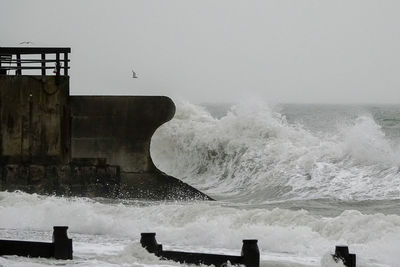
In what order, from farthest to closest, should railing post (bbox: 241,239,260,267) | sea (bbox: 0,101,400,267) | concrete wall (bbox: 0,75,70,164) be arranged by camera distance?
concrete wall (bbox: 0,75,70,164)
sea (bbox: 0,101,400,267)
railing post (bbox: 241,239,260,267)

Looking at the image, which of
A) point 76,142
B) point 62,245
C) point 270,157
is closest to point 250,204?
point 76,142

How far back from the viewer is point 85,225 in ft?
54.7

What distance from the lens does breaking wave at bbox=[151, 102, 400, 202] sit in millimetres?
22188

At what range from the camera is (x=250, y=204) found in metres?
20.9

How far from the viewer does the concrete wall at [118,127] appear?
797 inches

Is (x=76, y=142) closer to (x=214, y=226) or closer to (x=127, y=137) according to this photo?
(x=127, y=137)

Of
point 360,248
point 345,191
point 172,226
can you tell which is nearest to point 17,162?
point 172,226

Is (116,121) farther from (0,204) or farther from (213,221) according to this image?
(213,221)

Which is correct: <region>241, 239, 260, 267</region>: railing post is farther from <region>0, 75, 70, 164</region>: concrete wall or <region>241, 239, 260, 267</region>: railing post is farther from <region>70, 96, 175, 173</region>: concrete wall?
<region>0, 75, 70, 164</region>: concrete wall

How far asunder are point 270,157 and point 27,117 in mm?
7576

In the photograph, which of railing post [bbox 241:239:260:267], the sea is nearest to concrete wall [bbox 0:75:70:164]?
the sea

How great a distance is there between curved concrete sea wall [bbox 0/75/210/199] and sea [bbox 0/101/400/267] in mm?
495

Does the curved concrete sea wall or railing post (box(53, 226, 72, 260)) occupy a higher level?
the curved concrete sea wall

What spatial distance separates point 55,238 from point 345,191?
34.9ft
